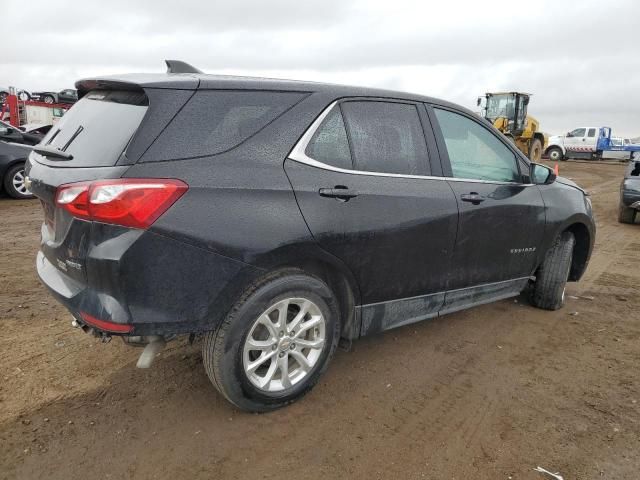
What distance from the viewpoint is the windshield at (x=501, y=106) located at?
2445cm

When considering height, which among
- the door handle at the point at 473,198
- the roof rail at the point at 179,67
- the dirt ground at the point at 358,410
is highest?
the roof rail at the point at 179,67

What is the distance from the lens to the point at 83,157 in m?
2.48

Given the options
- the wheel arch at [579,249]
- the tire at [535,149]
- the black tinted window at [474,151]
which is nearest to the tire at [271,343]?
the black tinted window at [474,151]

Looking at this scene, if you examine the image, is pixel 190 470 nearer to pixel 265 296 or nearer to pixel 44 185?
pixel 265 296

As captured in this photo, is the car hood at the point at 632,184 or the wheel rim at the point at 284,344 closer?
the wheel rim at the point at 284,344

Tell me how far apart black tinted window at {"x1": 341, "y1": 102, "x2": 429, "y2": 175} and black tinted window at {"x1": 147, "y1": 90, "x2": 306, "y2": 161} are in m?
0.44

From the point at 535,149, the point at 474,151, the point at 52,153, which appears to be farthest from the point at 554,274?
the point at 535,149

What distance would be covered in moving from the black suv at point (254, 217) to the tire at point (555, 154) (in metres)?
31.3

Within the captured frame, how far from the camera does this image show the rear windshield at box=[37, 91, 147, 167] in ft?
7.84

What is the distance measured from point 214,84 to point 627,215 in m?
9.66

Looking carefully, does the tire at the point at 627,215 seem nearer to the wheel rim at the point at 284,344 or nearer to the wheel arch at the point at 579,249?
the wheel arch at the point at 579,249

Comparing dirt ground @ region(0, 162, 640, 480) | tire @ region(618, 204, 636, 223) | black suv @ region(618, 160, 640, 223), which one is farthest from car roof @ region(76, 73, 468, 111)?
tire @ region(618, 204, 636, 223)

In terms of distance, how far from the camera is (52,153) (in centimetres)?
263

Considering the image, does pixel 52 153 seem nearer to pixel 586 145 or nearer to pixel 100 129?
pixel 100 129
